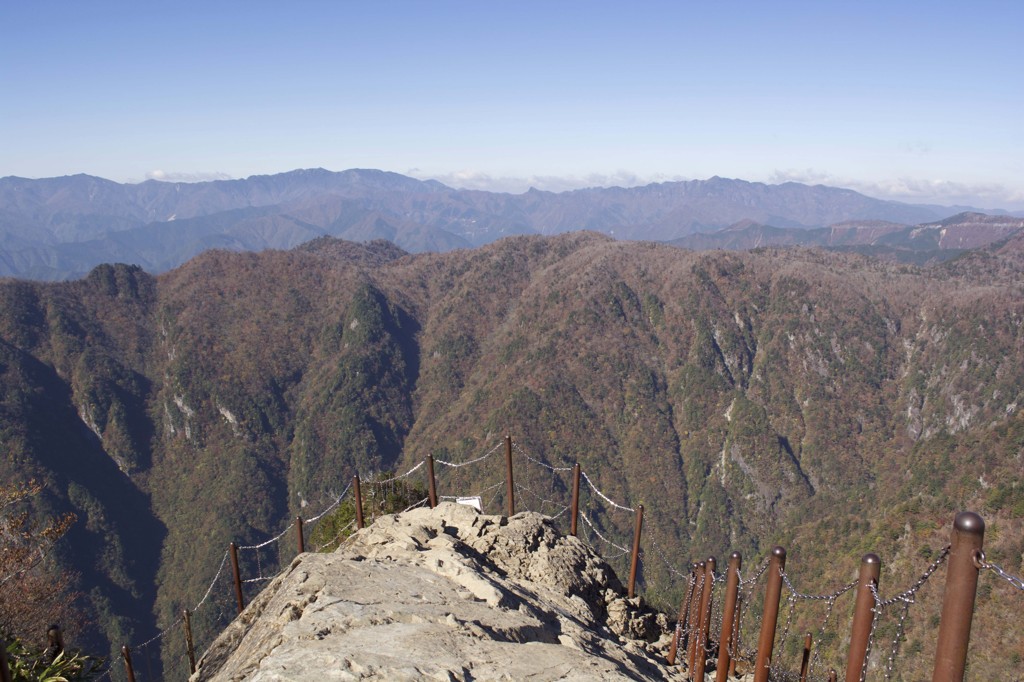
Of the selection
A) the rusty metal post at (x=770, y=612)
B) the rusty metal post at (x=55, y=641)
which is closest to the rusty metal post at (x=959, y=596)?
the rusty metal post at (x=770, y=612)

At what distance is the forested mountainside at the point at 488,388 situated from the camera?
106 m

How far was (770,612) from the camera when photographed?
32.5 ft

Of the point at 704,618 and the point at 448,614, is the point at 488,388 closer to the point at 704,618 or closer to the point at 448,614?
the point at 704,618

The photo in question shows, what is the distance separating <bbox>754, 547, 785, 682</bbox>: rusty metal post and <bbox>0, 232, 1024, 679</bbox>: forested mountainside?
8871 cm

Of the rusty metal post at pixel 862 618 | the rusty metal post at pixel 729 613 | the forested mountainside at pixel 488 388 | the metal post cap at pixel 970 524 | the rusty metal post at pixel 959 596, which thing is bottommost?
the forested mountainside at pixel 488 388

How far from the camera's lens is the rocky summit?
9.43 meters

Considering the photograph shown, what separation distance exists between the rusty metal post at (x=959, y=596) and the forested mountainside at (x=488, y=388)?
91924mm

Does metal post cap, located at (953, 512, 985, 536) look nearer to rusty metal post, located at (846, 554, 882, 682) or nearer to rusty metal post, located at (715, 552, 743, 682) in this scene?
rusty metal post, located at (846, 554, 882, 682)

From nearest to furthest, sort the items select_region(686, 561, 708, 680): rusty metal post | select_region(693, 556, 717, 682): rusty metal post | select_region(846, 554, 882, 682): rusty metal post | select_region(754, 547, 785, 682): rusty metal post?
select_region(846, 554, 882, 682): rusty metal post
select_region(754, 547, 785, 682): rusty metal post
select_region(693, 556, 717, 682): rusty metal post
select_region(686, 561, 708, 680): rusty metal post

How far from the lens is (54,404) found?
11944 centimetres

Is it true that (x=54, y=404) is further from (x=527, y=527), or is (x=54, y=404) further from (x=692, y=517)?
(x=527, y=527)

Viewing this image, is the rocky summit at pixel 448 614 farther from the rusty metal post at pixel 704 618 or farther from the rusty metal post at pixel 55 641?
the rusty metal post at pixel 55 641

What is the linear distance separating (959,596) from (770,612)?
3.86 m

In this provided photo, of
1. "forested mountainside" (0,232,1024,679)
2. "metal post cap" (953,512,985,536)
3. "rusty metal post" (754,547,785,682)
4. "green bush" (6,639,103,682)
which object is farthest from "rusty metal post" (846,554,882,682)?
"forested mountainside" (0,232,1024,679)
